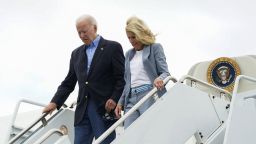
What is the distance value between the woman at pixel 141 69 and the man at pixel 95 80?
0.35 ft

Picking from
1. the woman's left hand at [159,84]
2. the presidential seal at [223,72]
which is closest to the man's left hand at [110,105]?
the woman's left hand at [159,84]

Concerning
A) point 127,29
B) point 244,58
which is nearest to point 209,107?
point 127,29

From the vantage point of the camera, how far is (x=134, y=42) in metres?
3.78

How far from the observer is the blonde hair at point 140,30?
3691mm

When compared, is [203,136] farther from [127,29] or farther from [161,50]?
[127,29]

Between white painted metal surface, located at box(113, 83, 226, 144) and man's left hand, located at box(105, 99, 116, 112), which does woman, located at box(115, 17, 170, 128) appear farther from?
white painted metal surface, located at box(113, 83, 226, 144)

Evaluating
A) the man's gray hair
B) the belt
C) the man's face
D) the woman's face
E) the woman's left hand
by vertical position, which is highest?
the man's gray hair

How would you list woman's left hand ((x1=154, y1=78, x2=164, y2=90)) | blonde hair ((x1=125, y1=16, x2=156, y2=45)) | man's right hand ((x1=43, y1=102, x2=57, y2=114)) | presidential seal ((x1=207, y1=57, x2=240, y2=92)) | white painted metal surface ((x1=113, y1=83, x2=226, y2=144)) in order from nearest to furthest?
white painted metal surface ((x1=113, y1=83, x2=226, y2=144)) → woman's left hand ((x1=154, y1=78, x2=164, y2=90)) → blonde hair ((x1=125, y1=16, x2=156, y2=45)) → man's right hand ((x1=43, y1=102, x2=57, y2=114)) → presidential seal ((x1=207, y1=57, x2=240, y2=92))

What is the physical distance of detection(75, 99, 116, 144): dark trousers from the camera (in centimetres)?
370

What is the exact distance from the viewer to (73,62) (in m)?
4.12

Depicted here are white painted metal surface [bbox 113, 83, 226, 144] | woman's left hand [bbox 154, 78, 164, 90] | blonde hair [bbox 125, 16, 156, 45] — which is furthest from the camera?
blonde hair [bbox 125, 16, 156, 45]

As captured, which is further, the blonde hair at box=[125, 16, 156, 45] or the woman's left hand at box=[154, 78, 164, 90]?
the blonde hair at box=[125, 16, 156, 45]

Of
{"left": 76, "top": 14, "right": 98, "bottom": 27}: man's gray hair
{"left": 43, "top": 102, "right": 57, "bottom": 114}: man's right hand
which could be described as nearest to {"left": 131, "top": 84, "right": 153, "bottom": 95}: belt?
{"left": 76, "top": 14, "right": 98, "bottom": 27}: man's gray hair

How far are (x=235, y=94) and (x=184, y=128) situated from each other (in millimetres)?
561
